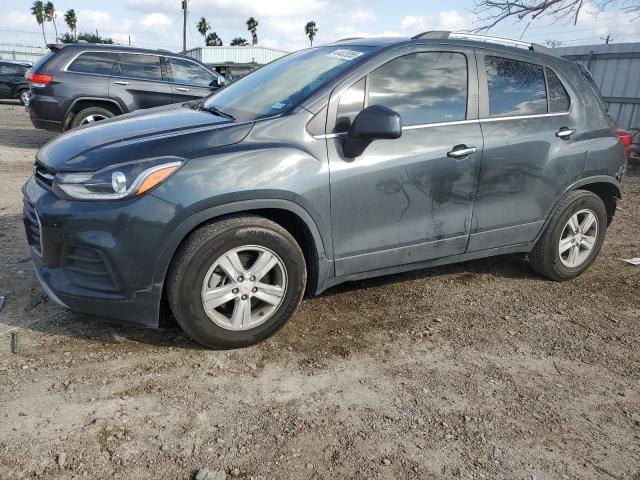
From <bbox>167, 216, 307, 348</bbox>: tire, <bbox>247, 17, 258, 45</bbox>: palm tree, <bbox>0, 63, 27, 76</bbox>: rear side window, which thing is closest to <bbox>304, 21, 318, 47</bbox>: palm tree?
<bbox>247, 17, 258, 45</bbox>: palm tree

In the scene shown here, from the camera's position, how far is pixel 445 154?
353 centimetres

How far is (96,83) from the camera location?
8953mm

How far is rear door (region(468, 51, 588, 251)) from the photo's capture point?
148 inches

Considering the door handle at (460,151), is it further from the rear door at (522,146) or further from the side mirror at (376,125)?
the side mirror at (376,125)

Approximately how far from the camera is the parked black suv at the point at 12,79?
20859mm

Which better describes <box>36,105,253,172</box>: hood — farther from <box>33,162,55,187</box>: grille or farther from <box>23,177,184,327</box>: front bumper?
<box>23,177,184,327</box>: front bumper

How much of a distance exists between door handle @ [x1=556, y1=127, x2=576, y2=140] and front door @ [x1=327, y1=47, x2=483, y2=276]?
0.78 meters

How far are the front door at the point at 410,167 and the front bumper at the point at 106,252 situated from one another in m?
1.07

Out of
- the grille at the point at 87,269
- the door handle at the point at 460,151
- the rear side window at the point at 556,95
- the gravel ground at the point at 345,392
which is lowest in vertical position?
the gravel ground at the point at 345,392

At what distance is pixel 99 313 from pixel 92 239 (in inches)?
16.8

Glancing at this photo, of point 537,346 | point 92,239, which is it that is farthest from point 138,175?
point 537,346

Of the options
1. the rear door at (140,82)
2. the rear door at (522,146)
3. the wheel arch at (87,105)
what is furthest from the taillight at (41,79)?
the rear door at (522,146)

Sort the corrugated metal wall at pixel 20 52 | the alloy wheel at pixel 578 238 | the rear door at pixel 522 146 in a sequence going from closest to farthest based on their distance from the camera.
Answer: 1. the rear door at pixel 522 146
2. the alloy wheel at pixel 578 238
3. the corrugated metal wall at pixel 20 52

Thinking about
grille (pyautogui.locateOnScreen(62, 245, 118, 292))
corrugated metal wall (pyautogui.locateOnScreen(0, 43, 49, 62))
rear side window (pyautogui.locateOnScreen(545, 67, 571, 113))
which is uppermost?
corrugated metal wall (pyautogui.locateOnScreen(0, 43, 49, 62))
